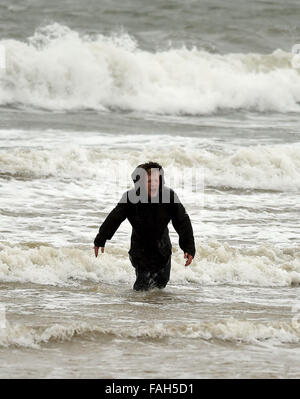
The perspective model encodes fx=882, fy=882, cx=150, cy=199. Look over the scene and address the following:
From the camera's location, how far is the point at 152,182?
768cm

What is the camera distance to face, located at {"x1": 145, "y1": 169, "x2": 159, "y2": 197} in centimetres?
766

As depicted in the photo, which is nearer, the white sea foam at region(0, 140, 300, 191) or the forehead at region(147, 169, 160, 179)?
the forehead at region(147, 169, 160, 179)

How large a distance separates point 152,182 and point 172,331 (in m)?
1.47

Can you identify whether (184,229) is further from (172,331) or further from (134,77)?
(134,77)

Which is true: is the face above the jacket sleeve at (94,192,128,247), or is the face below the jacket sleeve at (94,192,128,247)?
above

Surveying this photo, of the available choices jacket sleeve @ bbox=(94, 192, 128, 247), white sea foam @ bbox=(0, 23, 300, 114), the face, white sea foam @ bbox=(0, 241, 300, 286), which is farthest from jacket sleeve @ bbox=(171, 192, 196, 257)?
white sea foam @ bbox=(0, 23, 300, 114)

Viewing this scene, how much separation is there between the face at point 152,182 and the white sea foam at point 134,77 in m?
15.4

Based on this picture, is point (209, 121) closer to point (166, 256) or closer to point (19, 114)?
point (19, 114)

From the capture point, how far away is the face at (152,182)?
766 centimetres

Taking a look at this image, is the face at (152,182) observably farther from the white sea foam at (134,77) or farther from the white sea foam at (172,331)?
the white sea foam at (134,77)

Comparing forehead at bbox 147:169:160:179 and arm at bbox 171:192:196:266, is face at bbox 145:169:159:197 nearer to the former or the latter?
forehead at bbox 147:169:160:179

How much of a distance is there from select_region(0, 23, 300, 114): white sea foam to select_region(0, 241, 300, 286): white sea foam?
13.8 m

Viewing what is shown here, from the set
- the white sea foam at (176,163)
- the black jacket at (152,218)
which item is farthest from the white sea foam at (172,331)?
the white sea foam at (176,163)

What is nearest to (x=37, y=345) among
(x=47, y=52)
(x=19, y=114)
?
(x=19, y=114)
